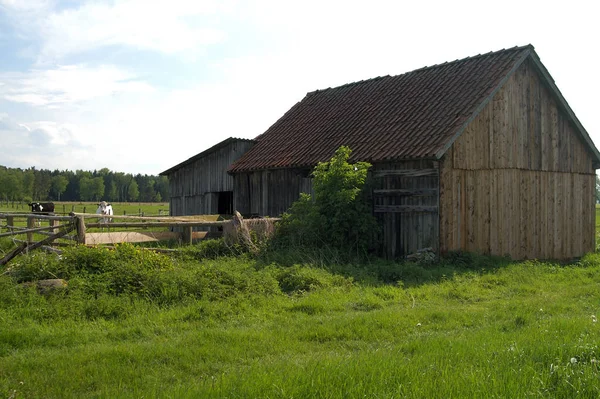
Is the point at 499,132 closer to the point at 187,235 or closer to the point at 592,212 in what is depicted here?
the point at 592,212

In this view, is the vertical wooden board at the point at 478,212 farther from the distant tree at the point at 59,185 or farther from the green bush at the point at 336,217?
the distant tree at the point at 59,185

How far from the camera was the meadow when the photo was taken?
Answer: 204 inches

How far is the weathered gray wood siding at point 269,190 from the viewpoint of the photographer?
18438 millimetres

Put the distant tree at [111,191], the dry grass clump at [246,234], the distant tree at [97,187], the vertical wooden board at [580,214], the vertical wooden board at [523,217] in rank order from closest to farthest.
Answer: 1. the dry grass clump at [246,234]
2. the vertical wooden board at [523,217]
3. the vertical wooden board at [580,214]
4. the distant tree at [97,187]
5. the distant tree at [111,191]

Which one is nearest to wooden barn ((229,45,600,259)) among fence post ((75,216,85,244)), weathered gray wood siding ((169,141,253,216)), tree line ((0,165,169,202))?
weathered gray wood siding ((169,141,253,216))

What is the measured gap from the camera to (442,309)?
920 cm

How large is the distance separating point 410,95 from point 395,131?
2658mm

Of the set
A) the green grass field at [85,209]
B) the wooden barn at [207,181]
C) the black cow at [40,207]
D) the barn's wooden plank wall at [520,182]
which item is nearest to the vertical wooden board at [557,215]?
the barn's wooden plank wall at [520,182]

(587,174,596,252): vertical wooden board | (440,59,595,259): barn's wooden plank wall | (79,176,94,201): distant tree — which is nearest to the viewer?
(440,59,595,259): barn's wooden plank wall

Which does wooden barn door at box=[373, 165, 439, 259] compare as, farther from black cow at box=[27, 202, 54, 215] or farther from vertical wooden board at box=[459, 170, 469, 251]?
black cow at box=[27, 202, 54, 215]

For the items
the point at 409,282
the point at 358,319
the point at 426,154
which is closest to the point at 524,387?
the point at 358,319

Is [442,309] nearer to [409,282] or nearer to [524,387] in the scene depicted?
[409,282]

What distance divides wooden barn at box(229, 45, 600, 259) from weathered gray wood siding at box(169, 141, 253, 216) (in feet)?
1.93

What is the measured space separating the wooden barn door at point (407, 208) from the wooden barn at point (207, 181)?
7.59 meters
